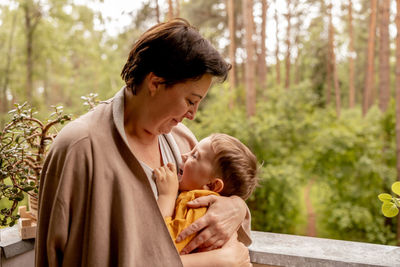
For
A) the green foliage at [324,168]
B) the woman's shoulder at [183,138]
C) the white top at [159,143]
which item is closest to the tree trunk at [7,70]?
the green foliage at [324,168]

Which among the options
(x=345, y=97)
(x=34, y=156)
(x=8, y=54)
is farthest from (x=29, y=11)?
(x=345, y=97)

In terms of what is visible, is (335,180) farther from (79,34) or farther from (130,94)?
(79,34)

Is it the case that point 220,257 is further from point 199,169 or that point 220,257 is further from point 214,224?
point 199,169

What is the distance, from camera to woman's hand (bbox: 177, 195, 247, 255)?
4.15 feet

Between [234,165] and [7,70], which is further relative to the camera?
[7,70]

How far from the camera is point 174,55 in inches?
47.3

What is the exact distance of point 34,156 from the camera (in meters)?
1.98

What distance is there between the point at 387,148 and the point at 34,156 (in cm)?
545

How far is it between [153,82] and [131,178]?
34 centimetres

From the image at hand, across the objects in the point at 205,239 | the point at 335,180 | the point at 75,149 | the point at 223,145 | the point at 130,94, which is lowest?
the point at 335,180

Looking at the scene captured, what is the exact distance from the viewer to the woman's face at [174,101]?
125 cm

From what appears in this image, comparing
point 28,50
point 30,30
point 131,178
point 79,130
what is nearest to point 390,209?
point 131,178

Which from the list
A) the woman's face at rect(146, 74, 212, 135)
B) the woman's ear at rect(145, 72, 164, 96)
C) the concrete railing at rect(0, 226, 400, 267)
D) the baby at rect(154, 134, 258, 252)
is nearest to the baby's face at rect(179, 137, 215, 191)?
the baby at rect(154, 134, 258, 252)

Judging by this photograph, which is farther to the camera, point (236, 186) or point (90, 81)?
point (90, 81)
